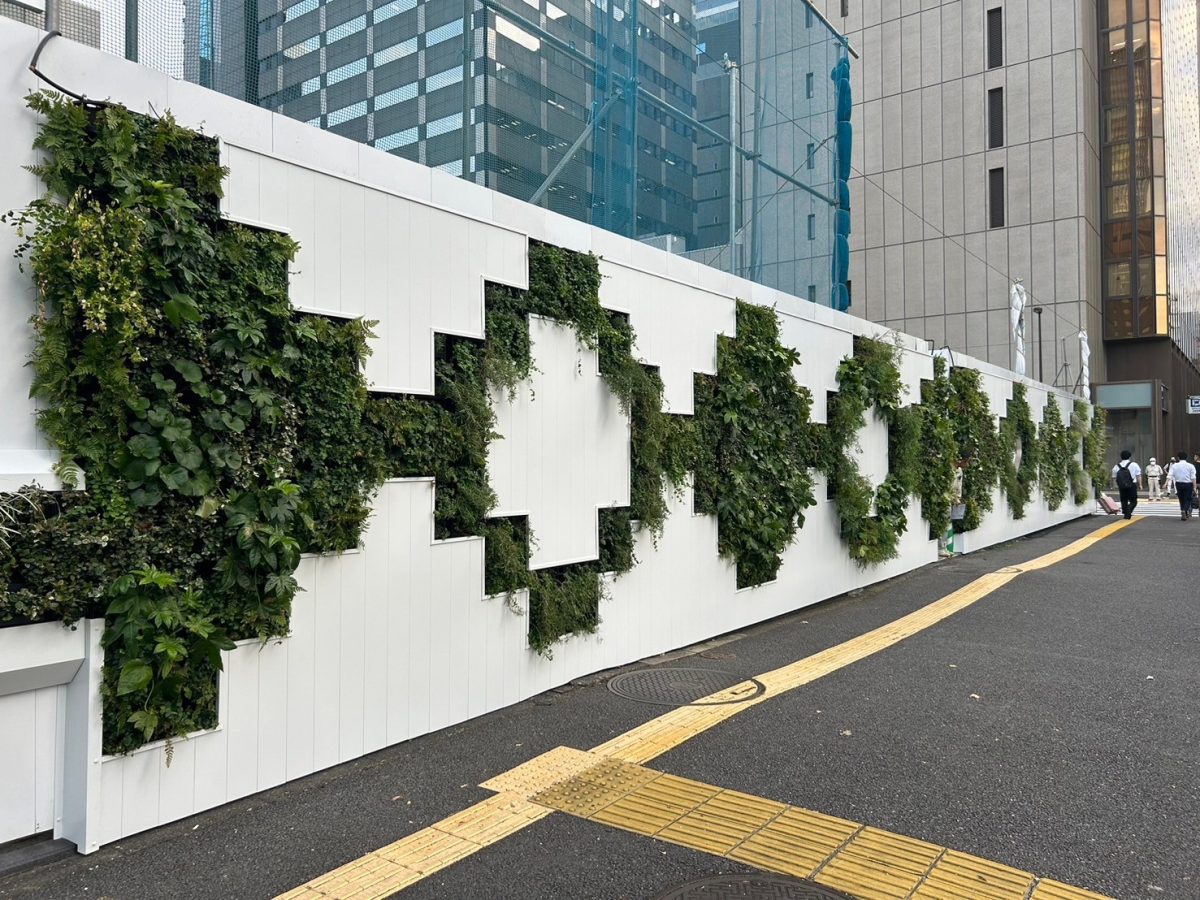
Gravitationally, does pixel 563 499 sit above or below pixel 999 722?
above

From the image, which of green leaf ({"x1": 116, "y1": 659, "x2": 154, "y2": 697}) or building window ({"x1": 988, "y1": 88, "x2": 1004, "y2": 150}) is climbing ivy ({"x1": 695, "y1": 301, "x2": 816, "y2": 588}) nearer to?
green leaf ({"x1": 116, "y1": 659, "x2": 154, "y2": 697})

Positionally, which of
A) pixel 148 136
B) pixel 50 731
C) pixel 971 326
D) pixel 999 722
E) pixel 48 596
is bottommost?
pixel 999 722

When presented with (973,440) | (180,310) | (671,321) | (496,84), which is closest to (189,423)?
(180,310)

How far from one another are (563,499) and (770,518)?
9.79 feet

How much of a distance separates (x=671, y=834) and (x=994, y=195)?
37849 millimetres

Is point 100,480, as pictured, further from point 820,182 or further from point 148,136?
point 820,182

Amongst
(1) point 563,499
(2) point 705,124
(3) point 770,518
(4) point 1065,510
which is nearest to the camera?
(1) point 563,499

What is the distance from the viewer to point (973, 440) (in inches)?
567

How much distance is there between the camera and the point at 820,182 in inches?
455

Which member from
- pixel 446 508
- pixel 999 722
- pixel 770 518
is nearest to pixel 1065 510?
pixel 770 518

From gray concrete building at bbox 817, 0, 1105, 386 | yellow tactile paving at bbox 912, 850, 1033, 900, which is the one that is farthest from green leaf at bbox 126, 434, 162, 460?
gray concrete building at bbox 817, 0, 1105, 386

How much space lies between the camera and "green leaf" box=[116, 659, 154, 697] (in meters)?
3.75

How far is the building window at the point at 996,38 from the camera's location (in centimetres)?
3591

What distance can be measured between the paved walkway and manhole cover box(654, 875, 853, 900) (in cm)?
6
